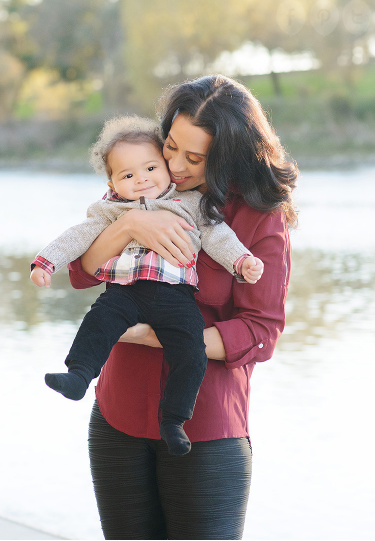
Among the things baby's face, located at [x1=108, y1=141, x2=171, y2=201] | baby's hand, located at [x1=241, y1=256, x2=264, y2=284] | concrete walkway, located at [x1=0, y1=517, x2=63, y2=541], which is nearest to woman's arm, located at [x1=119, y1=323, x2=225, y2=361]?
baby's hand, located at [x1=241, y1=256, x2=264, y2=284]

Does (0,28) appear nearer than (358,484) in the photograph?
No

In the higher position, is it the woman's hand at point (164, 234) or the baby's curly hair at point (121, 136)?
the baby's curly hair at point (121, 136)

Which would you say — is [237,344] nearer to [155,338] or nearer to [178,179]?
[155,338]

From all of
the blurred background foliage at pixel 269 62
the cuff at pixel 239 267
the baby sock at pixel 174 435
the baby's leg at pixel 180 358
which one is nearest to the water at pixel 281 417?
the cuff at pixel 239 267

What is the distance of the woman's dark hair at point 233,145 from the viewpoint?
3.39 ft

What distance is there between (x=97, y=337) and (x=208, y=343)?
18 centimetres

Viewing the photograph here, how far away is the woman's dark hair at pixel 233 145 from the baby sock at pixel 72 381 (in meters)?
0.32

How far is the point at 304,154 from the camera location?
13.5 m

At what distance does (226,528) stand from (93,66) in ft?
58.6

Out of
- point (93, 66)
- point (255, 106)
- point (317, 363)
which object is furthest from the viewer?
point (93, 66)

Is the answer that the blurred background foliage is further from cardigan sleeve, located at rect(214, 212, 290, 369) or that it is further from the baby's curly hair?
cardigan sleeve, located at rect(214, 212, 290, 369)

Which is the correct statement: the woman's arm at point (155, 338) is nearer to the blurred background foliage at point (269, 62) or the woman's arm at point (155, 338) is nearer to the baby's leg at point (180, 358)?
the baby's leg at point (180, 358)

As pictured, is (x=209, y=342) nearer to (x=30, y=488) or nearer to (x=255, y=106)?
(x=255, y=106)

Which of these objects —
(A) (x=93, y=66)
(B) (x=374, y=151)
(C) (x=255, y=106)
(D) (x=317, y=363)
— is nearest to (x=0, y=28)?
(A) (x=93, y=66)
